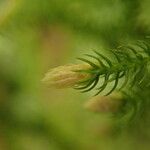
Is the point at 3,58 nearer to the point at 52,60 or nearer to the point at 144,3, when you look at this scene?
the point at 52,60

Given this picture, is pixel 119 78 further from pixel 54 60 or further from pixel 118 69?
pixel 54 60

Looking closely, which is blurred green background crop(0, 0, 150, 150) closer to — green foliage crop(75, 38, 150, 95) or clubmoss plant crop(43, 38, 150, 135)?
clubmoss plant crop(43, 38, 150, 135)

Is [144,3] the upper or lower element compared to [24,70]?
upper

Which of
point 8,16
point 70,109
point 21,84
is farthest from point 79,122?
point 8,16

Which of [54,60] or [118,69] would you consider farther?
[54,60]

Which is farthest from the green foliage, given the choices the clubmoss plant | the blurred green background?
the blurred green background

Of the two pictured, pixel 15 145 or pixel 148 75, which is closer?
pixel 148 75

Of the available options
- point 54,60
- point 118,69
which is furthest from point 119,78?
point 54,60

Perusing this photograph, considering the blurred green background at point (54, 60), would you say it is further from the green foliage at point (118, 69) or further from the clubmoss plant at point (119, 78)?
the green foliage at point (118, 69)
